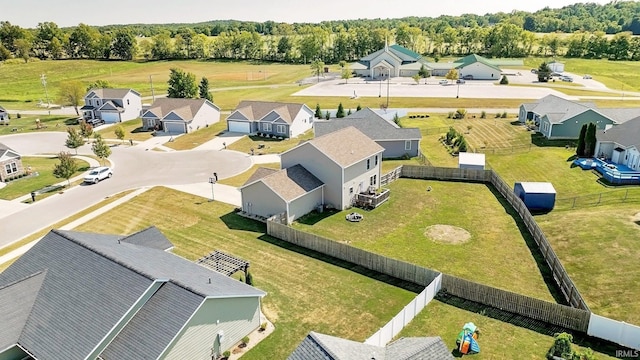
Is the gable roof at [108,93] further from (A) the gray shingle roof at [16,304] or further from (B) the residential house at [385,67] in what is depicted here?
(B) the residential house at [385,67]

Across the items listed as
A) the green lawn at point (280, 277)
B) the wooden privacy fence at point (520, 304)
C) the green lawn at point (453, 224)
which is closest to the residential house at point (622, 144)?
the green lawn at point (453, 224)

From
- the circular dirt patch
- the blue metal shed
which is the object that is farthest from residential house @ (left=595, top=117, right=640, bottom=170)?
the circular dirt patch

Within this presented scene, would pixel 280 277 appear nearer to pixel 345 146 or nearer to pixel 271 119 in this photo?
pixel 345 146

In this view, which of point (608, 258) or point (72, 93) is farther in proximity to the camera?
point (72, 93)

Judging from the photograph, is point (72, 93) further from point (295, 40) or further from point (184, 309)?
point (295, 40)

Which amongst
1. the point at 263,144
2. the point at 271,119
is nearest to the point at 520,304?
the point at 263,144

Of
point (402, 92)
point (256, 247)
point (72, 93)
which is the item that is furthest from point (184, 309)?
point (402, 92)

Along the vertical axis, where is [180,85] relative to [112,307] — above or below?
above
